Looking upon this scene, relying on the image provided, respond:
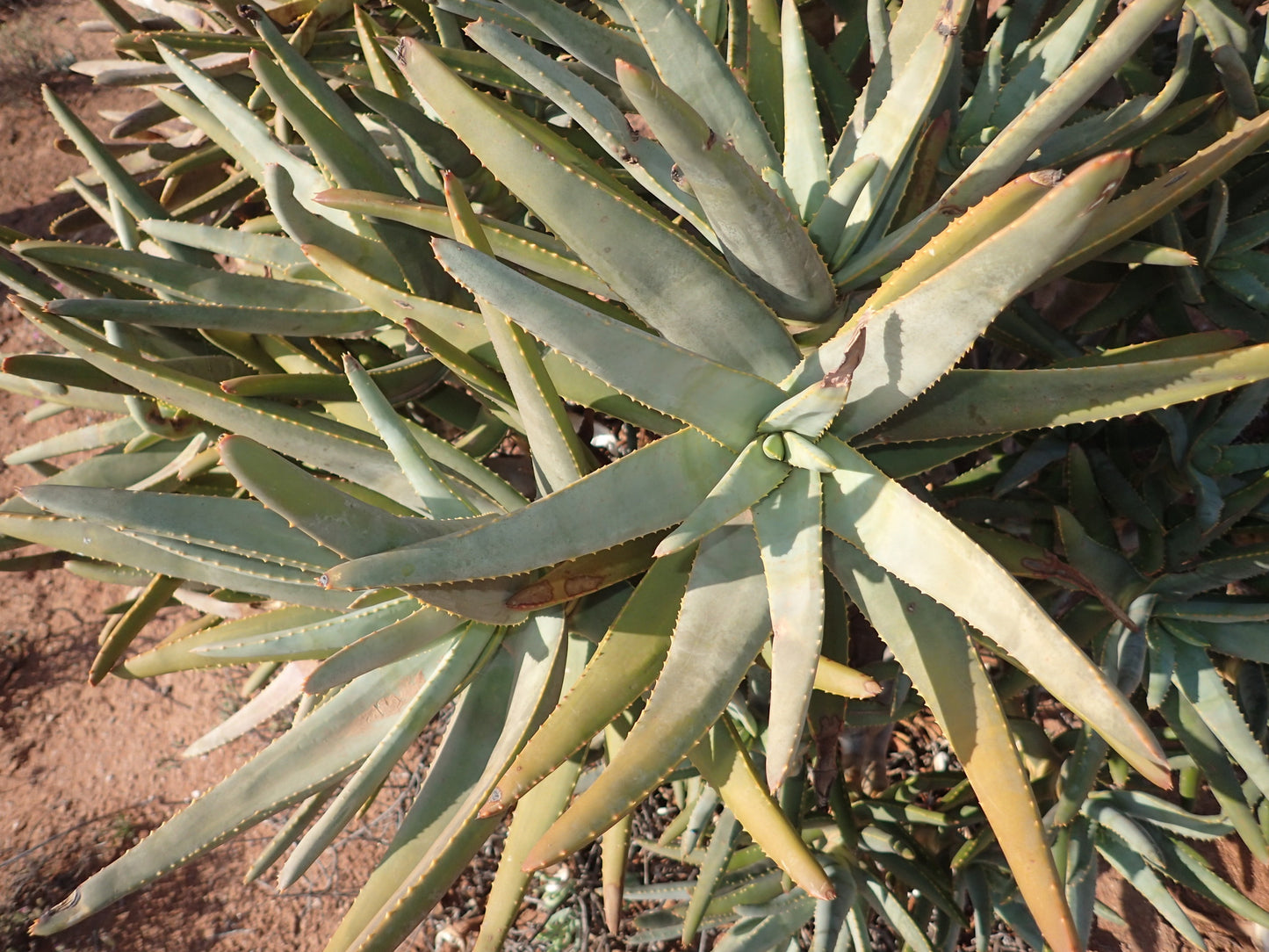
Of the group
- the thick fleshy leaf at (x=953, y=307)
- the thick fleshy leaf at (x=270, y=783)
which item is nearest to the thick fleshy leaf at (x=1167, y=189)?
the thick fleshy leaf at (x=953, y=307)

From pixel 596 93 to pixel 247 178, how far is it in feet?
4.27

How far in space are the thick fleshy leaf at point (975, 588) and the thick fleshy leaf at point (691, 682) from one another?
13 centimetres

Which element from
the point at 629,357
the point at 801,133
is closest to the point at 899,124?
the point at 801,133

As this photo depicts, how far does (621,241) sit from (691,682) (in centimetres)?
43

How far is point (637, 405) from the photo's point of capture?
98 centimetres

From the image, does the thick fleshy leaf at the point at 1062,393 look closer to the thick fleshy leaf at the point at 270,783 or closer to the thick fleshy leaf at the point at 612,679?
the thick fleshy leaf at the point at 612,679

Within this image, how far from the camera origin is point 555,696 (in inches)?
38.7

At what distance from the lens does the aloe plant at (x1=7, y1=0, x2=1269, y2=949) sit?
707mm

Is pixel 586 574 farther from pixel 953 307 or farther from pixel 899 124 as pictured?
pixel 899 124

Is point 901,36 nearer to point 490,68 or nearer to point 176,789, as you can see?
point 490,68

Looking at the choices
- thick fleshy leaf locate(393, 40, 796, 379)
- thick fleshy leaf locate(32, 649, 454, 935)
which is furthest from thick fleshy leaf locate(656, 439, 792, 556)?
thick fleshy leaf locate(32, 649, 454, 935)

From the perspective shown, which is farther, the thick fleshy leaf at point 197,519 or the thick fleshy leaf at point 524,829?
the thick fleshy leaf at point 524,829

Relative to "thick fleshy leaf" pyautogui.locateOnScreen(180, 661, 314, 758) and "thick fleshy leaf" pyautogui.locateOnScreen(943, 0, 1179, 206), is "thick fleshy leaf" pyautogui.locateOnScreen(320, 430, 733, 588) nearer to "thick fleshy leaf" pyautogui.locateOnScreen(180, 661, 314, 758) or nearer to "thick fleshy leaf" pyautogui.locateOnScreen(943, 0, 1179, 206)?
"thick fleshy leaf" pyautogui.locateOnScreen(943, 0, 1179, 206)

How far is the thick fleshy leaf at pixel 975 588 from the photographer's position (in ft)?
2.09
